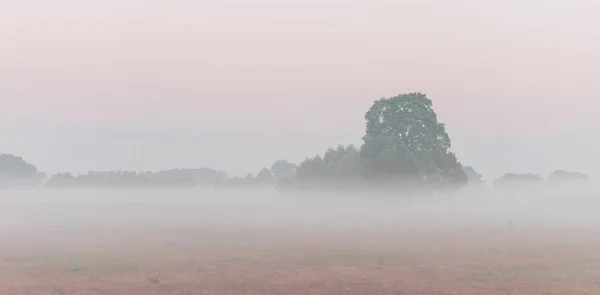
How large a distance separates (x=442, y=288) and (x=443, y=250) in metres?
12.1

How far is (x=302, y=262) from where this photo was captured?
2666cm

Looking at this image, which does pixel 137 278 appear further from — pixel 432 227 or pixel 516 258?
pixel 432 227

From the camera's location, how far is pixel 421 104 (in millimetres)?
73562

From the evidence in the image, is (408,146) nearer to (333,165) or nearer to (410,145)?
(410,145)

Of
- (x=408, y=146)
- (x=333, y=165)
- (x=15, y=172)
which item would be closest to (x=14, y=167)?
(x=15, y=172)

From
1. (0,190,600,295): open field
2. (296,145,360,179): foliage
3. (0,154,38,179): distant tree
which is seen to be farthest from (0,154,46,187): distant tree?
(0,190,600,295): open field

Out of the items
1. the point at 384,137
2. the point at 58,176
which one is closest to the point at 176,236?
the point at 384,137

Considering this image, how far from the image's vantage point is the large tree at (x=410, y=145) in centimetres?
7125

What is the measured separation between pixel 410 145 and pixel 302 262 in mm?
49740

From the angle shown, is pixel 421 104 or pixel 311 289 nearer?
pixel 311 289

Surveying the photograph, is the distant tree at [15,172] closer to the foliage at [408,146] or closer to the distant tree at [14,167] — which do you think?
the distant tree at [14,167]

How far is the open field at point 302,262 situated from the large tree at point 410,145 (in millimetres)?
26253

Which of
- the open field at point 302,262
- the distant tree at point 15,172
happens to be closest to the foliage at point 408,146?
the open field at point 302,262

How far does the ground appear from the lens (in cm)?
2056
